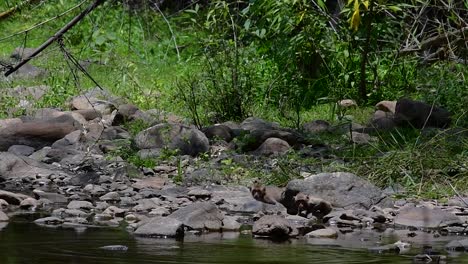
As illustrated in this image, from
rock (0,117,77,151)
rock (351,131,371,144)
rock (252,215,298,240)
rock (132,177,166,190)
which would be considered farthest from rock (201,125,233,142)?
rock (252,215,298,240)

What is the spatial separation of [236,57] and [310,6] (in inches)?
33.3

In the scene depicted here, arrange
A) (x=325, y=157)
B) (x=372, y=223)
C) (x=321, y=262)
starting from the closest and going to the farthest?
(x=321, y=262) < (x=372, y=223) < (x=325, y=157)

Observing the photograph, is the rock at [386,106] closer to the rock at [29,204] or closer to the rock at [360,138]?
the rock at [360,138]

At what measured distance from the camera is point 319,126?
891 centimetres

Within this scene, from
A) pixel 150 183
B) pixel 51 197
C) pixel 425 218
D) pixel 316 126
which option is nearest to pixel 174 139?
pixel 150 183

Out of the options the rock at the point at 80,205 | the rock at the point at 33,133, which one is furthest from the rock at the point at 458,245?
the rock at the point at 33,133

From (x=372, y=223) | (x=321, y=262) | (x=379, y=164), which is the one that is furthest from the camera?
(x=379, y=164)

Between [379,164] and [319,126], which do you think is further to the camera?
[319,126]

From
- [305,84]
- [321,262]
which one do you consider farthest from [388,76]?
[321,262]

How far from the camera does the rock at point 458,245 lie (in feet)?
15.8

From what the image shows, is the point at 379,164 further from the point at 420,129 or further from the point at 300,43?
the point at 300,43

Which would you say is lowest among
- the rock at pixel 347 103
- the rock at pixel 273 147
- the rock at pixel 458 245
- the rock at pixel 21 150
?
the rock at pixel 458 245

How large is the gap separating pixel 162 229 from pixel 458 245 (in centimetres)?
134

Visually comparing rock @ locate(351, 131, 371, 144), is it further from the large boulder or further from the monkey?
the large boulder
